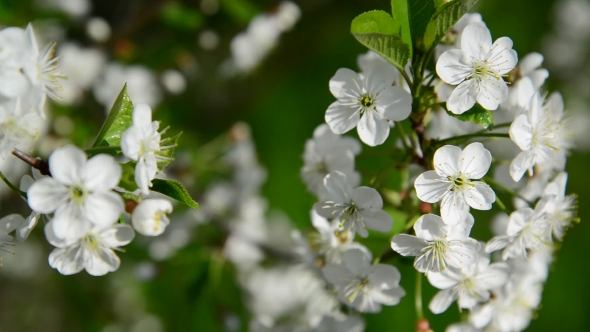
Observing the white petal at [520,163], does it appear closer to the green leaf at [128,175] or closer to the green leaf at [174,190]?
the green leaf at [174,190]

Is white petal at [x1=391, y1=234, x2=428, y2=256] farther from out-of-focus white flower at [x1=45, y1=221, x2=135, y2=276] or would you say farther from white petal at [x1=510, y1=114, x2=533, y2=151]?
out-of-focus white flower at [x1=45, y1=221, x2=135, y2=276]

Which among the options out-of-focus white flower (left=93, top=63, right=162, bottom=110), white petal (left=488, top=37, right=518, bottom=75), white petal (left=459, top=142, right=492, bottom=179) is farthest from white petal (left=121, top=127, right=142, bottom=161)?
out-of-focus white flower (left=93, top=63, right=162, bottom=110)

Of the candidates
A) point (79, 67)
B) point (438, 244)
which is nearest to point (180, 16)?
point (79, 67)

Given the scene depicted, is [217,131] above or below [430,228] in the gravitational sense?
below

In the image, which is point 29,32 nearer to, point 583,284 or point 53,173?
point 53,173

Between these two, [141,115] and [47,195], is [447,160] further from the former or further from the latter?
[47,195]
